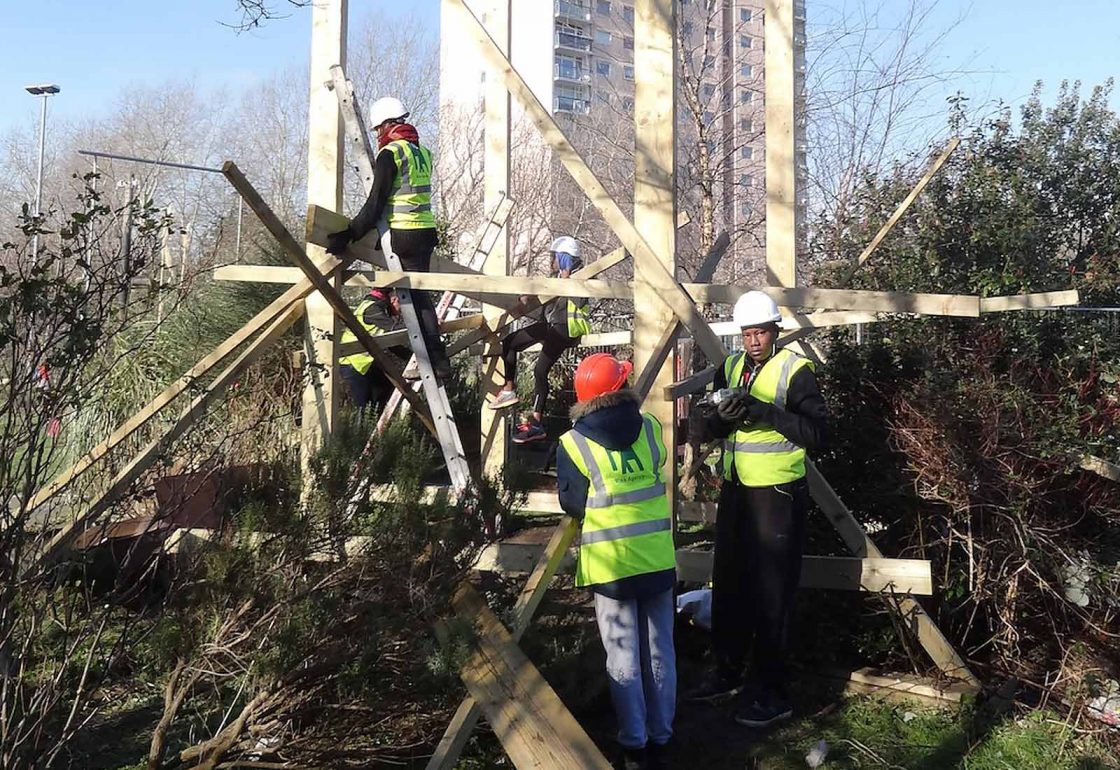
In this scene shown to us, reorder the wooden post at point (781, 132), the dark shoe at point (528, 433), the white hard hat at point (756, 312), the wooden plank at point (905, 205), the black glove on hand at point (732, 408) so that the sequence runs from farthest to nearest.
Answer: the dark shoe at point (528, 433) → the wooden plank at point (905, 205) → the wooden post at point (781, 132) → the white hard hat at point (756, 312) → the black glove on hand at point (732, 408)

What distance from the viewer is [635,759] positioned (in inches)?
155

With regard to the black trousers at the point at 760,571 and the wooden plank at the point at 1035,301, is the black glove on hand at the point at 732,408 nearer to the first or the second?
the black trousers at the point at 760,571

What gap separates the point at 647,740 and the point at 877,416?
2407 mm

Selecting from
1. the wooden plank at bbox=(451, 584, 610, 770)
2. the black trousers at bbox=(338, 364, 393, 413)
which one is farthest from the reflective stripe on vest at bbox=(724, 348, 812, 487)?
the black trousers at bbox=(338, 364, 393, 413)

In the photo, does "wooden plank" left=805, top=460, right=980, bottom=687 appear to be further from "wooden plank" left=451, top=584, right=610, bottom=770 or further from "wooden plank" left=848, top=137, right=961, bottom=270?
"wooden plank" left=848, top=137, right=961, bottom=270

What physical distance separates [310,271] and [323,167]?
993 mm

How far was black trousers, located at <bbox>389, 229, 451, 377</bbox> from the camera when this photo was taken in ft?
18.2

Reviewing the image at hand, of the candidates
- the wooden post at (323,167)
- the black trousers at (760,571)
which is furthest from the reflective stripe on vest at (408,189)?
the black trousers at (760,571)

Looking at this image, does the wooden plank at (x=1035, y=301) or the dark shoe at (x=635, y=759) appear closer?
the dark shoe at (x=635, y=759)

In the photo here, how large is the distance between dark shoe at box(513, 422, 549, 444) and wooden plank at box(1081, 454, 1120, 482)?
5459 mm

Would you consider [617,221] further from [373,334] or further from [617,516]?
[373,334]

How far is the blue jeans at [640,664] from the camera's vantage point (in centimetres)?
393

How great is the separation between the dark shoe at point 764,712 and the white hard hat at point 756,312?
1711 millimetres

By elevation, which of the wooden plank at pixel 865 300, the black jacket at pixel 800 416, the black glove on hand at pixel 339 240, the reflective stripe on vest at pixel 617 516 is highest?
the black glove on hand at pixel 339 240
